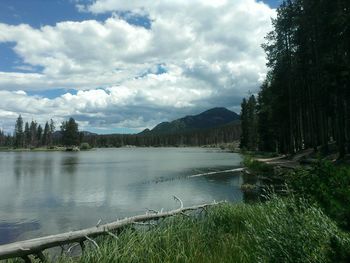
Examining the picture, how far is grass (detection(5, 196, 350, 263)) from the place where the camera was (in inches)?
227

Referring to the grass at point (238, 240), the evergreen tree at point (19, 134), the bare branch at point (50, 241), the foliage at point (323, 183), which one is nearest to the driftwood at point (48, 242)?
the bare branch at point (50, 241)

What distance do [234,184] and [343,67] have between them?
11518 mm

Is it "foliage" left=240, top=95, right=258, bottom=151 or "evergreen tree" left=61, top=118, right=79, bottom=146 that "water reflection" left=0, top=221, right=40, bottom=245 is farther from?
"evergreen tree" left=61, top=118, right=79, bottom=146

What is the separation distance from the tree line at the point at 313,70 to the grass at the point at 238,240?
1921cm

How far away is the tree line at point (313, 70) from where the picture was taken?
28.6m

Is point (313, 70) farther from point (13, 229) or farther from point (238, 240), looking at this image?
point (238, 240)

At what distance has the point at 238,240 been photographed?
9.12 metres

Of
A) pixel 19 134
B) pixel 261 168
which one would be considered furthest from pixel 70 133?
pixel 261 168

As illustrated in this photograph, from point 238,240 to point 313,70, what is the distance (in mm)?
31094

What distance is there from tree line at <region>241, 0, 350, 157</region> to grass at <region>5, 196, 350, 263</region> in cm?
1921

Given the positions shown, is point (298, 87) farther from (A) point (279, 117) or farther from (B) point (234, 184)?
(B) point (234, 184)

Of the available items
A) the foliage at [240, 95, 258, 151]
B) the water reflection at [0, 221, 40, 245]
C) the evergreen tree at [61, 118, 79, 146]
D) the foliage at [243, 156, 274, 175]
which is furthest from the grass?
the evergreen tree at [61, 118, 79, 146]

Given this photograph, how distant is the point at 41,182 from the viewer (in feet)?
121

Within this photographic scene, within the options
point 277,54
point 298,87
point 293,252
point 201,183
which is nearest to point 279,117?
point 298,87
